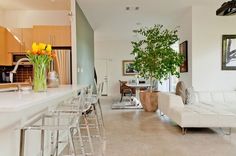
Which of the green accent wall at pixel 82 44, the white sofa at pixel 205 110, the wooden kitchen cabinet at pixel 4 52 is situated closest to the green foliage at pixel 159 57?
the white sofa at pixel 205 110

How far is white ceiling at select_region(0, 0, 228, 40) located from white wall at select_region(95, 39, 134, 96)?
423 centimetres

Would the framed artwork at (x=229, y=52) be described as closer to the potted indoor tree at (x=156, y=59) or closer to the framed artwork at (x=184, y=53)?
the framed artwork at (x=184, y=53)

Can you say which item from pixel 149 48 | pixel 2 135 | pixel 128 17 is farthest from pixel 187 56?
pixel 2 135

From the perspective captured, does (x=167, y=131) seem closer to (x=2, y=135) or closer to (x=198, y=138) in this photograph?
(x=198, y=138)

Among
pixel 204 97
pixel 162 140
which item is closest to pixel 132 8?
pixel 204 97

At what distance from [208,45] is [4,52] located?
16.5 feet

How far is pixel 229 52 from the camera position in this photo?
21.0 ft

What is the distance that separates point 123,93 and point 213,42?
5106mm

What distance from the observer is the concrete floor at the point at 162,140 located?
3.46 m

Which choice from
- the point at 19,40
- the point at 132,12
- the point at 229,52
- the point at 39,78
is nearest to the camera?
the point at 39,78

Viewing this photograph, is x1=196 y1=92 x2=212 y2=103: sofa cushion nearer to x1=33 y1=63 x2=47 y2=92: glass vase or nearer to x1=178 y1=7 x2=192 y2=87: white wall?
x1=178 y1=7 x2=192 y2=87: white wall

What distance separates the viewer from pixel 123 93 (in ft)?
35.3

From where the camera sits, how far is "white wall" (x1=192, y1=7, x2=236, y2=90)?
6.42 meters

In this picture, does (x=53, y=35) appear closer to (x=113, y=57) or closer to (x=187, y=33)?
(x=187, y=33)
